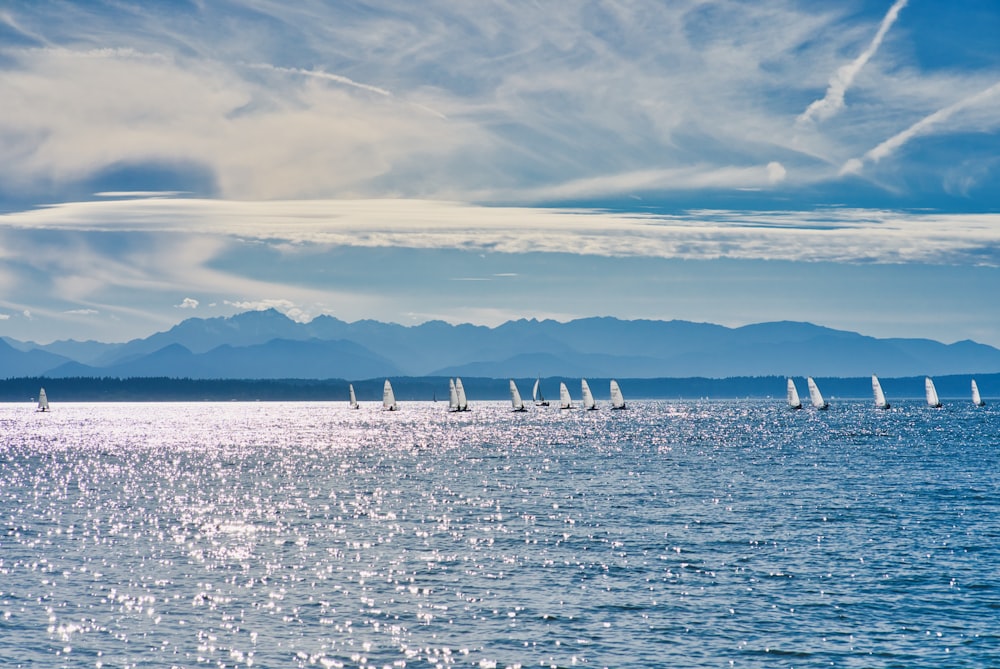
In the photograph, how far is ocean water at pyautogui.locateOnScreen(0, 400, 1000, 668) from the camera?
38625 mm

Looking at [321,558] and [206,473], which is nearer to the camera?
[321,558]

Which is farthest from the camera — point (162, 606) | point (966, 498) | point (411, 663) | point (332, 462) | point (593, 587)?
point (332, 462)

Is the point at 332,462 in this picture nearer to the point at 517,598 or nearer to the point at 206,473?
the point at 206,473

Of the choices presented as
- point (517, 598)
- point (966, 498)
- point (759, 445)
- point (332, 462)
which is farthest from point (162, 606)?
point (759, 445)

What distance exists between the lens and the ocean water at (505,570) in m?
38.6

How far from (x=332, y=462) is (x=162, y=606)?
3495 inches

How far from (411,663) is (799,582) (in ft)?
75.5

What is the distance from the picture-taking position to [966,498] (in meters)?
84.6

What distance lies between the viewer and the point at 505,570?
2082 inches

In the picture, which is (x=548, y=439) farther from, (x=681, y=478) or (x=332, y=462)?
(x=681, y=478)

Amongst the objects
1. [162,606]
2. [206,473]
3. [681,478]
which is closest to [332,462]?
[206,473]

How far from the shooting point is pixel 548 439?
184125mm

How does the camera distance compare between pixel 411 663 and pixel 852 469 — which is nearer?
pixel 411 663

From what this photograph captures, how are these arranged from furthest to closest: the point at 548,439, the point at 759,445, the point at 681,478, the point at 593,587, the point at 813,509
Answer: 1. the point at 548,439
2. the point at 759,445
3. the point at 681,478
4. the point at 813,509
5. the point at 593,587
